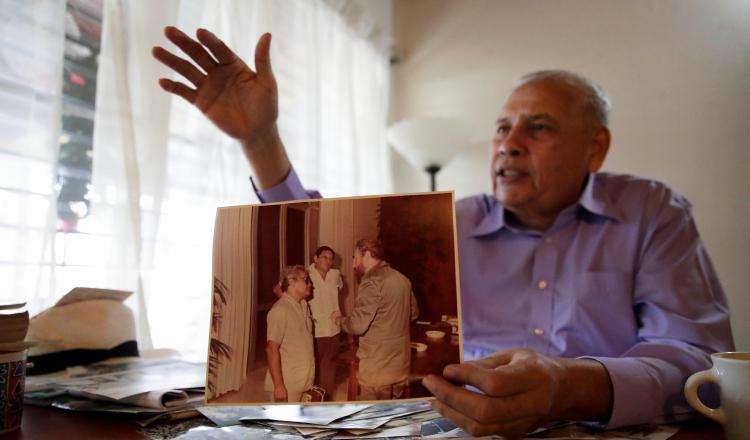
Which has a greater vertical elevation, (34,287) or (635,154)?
(635,154)

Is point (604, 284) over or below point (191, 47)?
below

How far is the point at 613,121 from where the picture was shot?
1862 mm

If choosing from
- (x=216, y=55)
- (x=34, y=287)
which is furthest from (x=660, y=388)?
(x=34, y=287)

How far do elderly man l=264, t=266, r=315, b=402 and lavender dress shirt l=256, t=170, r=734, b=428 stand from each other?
16.1 inches

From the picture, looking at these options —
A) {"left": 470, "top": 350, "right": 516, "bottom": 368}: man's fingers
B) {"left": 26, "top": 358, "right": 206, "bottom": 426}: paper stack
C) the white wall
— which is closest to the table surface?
{"left": 26, "top": 358, "right": 206, "bottom": 426}: paper stack

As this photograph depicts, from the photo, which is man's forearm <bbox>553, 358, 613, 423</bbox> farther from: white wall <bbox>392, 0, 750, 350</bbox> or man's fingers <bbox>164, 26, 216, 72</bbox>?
white wall <bbox>392, 0, 750, 350</bbox>

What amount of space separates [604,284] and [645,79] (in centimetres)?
125

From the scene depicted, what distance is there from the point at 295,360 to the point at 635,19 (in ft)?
6.60

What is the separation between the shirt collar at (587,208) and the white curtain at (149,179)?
0.77 m

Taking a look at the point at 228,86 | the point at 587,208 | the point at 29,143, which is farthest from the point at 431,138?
the point at 29,143

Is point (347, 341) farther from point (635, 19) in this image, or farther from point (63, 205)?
point (635, 19)

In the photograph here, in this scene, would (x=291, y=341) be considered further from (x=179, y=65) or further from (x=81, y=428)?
(x=179, y=65)

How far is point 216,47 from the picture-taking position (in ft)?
2.61

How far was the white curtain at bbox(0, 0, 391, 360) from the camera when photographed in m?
0.97
